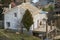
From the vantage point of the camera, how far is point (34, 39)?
21.7 m

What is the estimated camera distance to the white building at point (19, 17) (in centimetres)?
2433

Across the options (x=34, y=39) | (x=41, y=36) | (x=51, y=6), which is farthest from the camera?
(x=51, y=6)

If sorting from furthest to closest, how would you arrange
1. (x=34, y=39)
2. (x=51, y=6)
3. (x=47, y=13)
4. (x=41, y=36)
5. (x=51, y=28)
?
(x=51, y=6)
(x=47, y=13)
(x=51, y=28)
(x=41, y=36)
(x=34, y=39)

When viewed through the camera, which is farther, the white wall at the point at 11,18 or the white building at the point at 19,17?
the white wall at the point at 11,18

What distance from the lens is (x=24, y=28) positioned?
947 inches

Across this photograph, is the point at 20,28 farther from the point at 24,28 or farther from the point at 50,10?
the point at 50,10

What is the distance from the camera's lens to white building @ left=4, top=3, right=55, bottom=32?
2433cm

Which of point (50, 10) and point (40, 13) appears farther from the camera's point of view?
point (50, 10)

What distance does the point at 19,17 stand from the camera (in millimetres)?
24531

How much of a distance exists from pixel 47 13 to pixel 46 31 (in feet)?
11.9

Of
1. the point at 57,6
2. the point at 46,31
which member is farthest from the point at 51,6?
the point at 46,31

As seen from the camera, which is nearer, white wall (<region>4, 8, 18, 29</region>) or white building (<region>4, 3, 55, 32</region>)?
white building (<region>4, 3, 55, 32</region>)

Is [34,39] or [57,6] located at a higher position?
[57,6]

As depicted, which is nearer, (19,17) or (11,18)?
(19,17)
